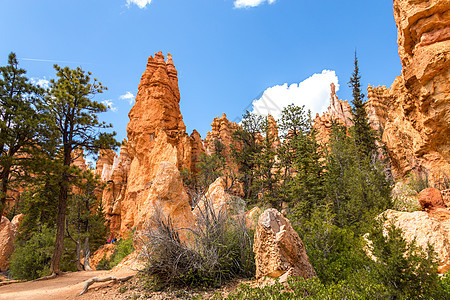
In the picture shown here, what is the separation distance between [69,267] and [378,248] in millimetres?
21681

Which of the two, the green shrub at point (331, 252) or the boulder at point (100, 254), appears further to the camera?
the boulder at point (100, 254)

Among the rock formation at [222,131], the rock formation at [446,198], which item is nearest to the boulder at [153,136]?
the rock formation at [222,131]

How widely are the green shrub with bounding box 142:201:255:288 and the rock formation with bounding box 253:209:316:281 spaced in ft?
3.31

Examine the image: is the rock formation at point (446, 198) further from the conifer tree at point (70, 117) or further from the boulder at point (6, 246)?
the boulder at point (6, 246)

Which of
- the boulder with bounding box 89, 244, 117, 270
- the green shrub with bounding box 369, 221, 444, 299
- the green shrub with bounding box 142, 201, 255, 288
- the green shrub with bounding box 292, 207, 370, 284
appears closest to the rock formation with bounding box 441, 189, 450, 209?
the green shrub with bounding box 292, 207, 370, 284

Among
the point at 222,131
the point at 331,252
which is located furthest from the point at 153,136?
the point at 331,252

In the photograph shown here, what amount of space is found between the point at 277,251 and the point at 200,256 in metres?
1.85

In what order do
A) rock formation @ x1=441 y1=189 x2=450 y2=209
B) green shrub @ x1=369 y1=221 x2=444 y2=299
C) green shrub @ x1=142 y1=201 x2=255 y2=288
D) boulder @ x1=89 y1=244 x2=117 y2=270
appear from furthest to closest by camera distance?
1. boulder @ x1=89 y1=244 x2=117 y2=270
2. rock formation @ x1=441 y1=189 x2=450 y2=209
3. green shrub @ x1=142 y1=201 x2=255 y2=288
4. green shrub @ x1=369 y1=221 x2=444 y2=299

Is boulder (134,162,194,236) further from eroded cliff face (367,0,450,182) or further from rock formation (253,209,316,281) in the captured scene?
eroded cliff face (367,0,450,182)

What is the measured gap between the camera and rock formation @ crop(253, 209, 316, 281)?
14.6 feet

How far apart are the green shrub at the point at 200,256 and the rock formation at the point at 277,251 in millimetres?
1008

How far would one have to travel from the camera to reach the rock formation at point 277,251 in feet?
14.6

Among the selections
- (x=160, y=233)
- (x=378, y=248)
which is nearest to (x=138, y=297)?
(x=160, y=233)

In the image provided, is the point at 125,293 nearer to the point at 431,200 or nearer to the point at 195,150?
the point at 431,200
